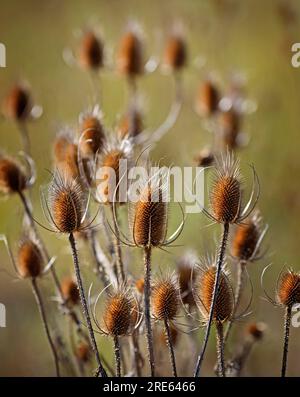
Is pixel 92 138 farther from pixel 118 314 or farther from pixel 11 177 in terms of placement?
pixel 118 314

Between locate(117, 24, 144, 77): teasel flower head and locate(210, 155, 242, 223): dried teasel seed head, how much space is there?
0.96 m

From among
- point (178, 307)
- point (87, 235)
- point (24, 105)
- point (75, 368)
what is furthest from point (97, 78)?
point (178, 307)

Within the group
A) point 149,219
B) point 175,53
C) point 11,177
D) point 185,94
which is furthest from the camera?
point 185,94

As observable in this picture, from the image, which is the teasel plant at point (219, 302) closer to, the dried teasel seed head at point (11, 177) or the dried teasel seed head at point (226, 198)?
the dried teasel seed head at point (226, 198)

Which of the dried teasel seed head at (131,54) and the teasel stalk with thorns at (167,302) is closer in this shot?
the teasel stalk with thorns at (167,302)

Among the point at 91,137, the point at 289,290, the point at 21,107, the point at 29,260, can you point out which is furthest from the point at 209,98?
the point at 289,290

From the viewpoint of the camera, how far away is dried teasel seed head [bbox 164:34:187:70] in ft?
7.74

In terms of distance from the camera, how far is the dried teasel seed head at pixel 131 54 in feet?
7.30

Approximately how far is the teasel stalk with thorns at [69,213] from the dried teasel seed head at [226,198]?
0.82 feet

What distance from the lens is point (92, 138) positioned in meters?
1.65

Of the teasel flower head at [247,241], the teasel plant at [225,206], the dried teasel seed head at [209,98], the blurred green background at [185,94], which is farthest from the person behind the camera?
the blurred green background at [185,94]

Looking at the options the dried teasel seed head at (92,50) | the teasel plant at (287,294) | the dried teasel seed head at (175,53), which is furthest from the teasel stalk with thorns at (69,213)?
the dried teasel seed head at (175,53)

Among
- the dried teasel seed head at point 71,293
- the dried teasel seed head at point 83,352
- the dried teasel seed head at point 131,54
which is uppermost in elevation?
the dried teasel seed head at point 131,54

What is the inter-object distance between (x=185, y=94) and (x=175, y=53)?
2.56 feet
